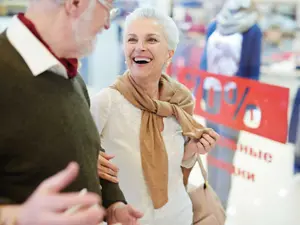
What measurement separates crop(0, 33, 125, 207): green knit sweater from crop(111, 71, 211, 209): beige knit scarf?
2.02 ft

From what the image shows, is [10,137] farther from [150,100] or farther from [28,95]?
[150,100]

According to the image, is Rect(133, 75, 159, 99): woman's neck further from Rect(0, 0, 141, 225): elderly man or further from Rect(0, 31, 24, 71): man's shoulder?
Rect(0, 31, 24, 71): man's shoulder

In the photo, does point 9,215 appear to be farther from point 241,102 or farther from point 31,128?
point 241,102

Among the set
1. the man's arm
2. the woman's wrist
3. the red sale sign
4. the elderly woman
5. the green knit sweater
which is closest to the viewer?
the woman's wrist

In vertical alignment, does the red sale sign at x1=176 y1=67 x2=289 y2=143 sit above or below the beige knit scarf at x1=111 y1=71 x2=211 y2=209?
below

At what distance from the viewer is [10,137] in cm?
89

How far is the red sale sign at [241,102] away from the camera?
101 inches

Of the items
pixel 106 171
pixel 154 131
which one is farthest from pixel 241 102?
pixel 106 171

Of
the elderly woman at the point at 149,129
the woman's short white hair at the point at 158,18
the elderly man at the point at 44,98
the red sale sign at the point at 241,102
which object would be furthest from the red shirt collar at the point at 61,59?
the red sale sign at the point at 241,102

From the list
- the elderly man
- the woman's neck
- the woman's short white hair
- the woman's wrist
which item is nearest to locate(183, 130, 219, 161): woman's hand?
the woman's neck

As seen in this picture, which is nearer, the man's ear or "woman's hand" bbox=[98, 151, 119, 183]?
the man's ear

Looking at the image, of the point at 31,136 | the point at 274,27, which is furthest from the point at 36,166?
the point at 274,27

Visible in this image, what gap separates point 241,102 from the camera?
2771 millimetres

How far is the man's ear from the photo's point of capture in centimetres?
97
